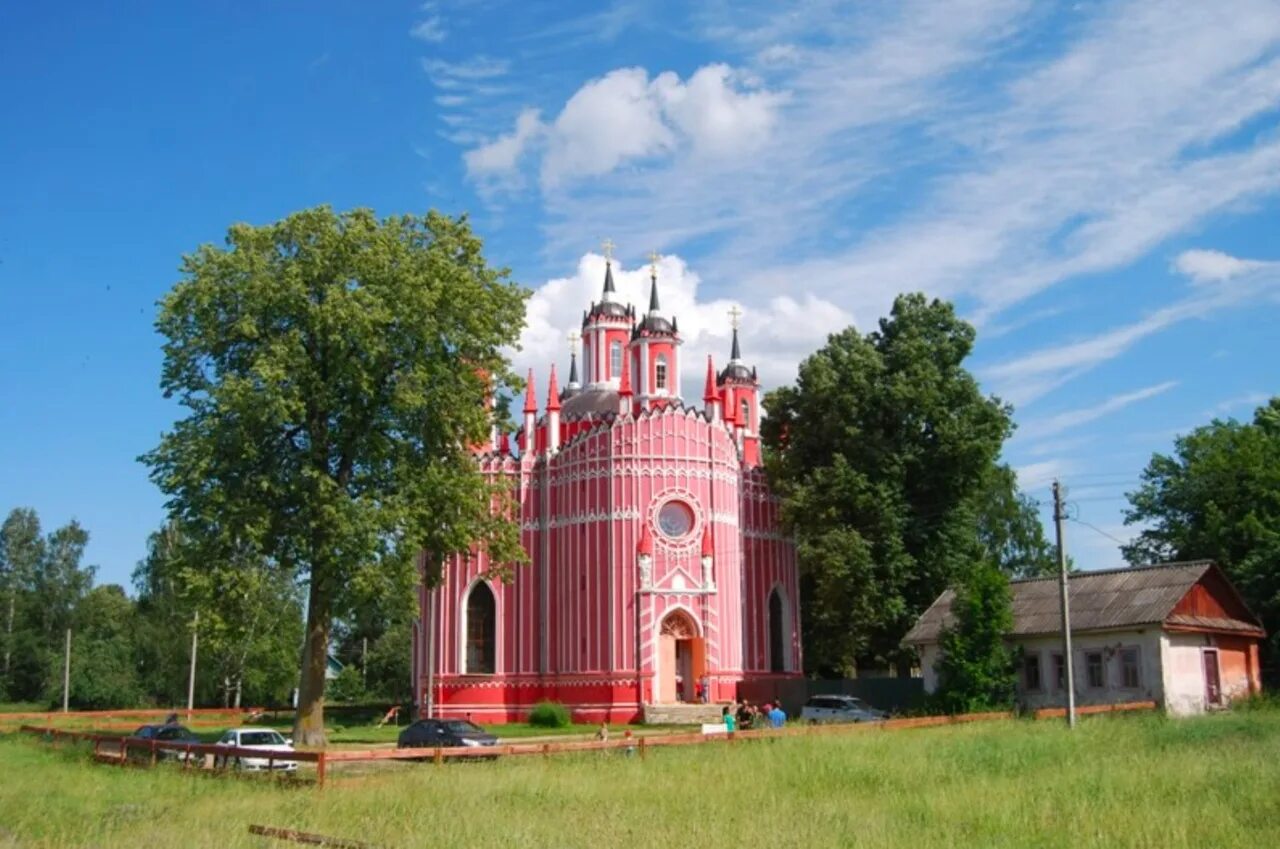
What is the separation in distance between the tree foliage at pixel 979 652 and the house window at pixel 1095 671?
6.90 ft

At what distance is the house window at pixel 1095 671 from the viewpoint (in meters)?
35.8

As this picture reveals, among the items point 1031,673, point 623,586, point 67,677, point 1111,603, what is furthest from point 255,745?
point 67,677

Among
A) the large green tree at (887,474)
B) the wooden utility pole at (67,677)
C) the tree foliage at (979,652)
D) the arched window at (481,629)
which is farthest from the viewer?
the wooden utility pole at (67,677)

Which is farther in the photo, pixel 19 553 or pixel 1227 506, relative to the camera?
pixel 19 553

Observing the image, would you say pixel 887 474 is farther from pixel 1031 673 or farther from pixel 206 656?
pixel 206 656

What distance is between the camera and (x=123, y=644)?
68938 millimetres

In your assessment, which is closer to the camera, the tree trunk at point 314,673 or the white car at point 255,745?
the white car at point 255,745

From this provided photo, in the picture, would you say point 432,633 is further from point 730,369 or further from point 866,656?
point 730,369

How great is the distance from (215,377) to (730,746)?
1785cm

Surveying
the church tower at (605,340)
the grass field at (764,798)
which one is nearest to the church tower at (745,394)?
the church tower at (605,340)

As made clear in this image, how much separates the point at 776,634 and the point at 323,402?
23.4 m

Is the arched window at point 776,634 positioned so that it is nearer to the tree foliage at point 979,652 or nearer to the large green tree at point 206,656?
the tree foliage at point 979,652

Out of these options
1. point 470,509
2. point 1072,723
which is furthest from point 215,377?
point 1072,723

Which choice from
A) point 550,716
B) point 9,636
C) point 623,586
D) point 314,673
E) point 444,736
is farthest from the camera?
point 9,636
